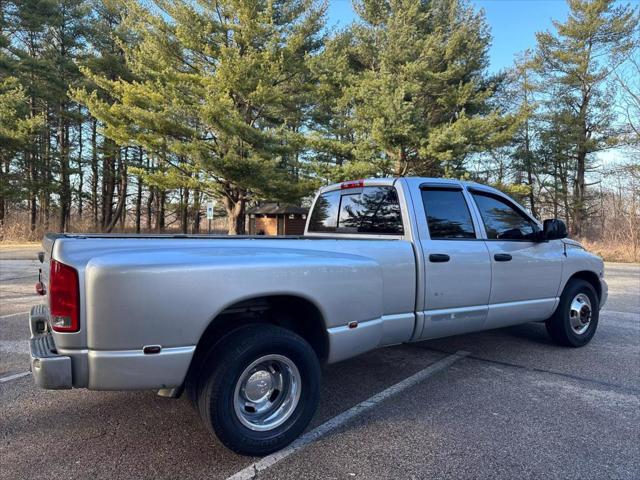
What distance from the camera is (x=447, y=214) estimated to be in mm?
4465

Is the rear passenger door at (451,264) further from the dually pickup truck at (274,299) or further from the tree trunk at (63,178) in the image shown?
the tree trunk at (63,178)

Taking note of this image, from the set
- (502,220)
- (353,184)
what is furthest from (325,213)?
(502,220)

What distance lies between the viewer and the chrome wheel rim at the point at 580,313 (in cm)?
555

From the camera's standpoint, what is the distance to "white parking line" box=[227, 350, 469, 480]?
282 centimetres

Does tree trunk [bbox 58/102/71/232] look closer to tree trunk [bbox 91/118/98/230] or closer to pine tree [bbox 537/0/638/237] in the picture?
tree trunk [bbox 91/118/98/230]

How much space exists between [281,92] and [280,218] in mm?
14360

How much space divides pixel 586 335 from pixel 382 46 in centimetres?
2066

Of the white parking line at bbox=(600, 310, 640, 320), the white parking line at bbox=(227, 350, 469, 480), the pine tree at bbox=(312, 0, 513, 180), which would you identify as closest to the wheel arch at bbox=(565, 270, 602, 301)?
the white parking line at bbox=(227, 350, 469, 480)

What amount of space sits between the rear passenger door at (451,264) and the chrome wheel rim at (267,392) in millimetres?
1485

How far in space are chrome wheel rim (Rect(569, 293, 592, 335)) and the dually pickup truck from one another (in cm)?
96

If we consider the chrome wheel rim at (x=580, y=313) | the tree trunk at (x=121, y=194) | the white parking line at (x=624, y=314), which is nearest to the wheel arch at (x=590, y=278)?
the chrome wheel rim at (x=580, y=313)

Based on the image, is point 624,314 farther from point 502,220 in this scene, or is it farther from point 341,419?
point 341,419

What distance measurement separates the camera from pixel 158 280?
2572mm

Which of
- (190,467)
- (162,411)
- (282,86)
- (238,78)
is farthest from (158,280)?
(282,86)
